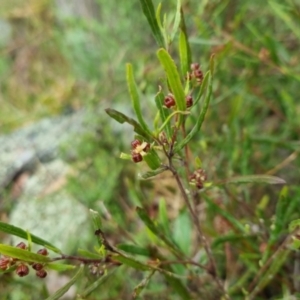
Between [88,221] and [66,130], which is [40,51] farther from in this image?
[88,221]

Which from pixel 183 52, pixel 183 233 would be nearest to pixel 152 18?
pixel 183 52

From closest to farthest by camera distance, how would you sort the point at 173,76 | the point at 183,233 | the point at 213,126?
the point at 173,76
the point at 183,233
the point at 213,126

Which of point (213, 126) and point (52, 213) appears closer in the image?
point (213, 126)

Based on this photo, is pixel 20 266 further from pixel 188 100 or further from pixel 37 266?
pixel 188 100

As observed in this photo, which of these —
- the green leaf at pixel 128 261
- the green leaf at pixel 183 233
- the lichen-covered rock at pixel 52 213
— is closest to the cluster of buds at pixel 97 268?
the green leaf at pixel 128 261

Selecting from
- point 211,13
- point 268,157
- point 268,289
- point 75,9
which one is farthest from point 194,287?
point 75,9

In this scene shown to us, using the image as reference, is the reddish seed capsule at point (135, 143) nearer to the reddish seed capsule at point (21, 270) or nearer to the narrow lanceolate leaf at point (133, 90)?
the narrow lanceolate leaf at point (133, 90)
